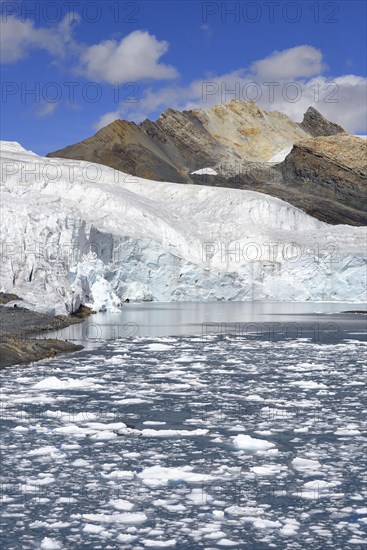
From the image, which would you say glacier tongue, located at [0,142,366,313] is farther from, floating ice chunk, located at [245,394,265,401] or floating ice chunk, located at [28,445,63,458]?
floating ice chunk, located at [28,445,63,458]

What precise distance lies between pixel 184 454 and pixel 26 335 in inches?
501

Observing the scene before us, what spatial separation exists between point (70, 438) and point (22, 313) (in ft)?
58.3

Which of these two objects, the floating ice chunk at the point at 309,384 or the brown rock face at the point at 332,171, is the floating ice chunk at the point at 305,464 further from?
the brown rock face at the point at 332,171

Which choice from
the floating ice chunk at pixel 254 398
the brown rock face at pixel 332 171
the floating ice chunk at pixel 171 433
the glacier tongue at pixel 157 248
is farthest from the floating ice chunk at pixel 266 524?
the brown rock face at pixel 332 171

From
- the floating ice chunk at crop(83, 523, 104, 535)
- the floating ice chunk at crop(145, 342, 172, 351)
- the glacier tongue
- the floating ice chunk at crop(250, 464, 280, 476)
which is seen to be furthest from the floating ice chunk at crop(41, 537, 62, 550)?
the glacier tongue

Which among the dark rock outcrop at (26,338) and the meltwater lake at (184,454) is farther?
the dark rock outcrop at (26,338)

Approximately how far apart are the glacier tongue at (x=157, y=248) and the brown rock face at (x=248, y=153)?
39522mm

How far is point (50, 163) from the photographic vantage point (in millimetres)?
67875

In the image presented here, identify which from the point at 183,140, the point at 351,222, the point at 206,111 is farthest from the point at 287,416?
the point at 206,111

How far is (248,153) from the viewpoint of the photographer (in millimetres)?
142375

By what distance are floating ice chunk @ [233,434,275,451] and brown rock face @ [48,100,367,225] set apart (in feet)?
287

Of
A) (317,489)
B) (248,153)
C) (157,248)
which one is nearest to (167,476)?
(317,489)

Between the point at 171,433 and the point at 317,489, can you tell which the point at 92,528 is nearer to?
the point at 317,489

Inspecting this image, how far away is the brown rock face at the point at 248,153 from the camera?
4154 inches
